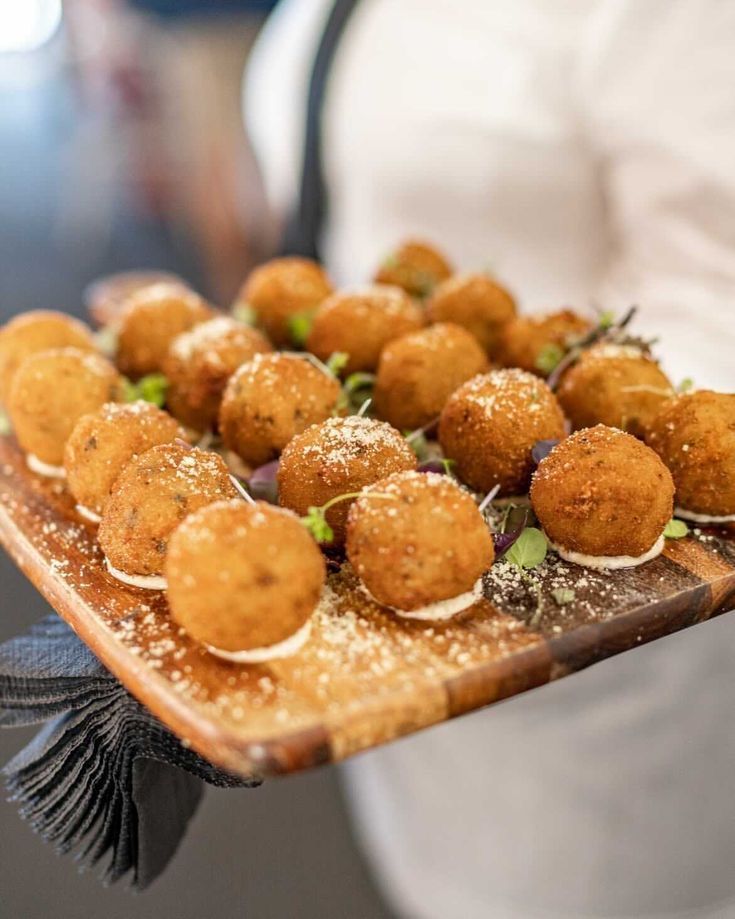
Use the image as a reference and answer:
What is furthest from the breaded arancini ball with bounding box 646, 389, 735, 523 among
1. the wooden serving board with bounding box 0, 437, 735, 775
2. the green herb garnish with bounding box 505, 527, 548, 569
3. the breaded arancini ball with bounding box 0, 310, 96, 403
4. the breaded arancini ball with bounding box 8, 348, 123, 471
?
the breaded arancini ball with bounding box 0, 310, 96, 403

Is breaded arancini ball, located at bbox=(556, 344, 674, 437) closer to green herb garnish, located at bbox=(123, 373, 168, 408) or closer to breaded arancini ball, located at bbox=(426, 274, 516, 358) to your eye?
breaded arancini ball, located at bbox=(426, 274, 516, 358)

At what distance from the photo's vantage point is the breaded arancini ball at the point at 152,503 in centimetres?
84

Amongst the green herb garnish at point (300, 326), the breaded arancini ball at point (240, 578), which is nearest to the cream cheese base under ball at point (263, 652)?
the breaded arancini ball at point (240, 578)

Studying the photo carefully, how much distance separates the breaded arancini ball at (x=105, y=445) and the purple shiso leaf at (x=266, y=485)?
0.32 ft

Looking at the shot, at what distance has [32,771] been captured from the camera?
36.2 inches

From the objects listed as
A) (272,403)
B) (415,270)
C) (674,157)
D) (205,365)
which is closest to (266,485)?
(272,403)

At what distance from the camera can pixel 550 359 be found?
113 cm

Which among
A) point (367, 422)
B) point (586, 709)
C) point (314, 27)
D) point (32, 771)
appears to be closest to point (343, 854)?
point (586, 709)

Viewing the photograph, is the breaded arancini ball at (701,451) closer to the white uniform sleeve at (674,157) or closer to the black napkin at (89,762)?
the white uniform sleeve at (674,157)

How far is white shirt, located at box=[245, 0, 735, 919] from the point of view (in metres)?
1.34

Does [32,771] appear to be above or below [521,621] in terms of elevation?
below

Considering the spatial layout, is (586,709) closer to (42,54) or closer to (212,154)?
(212,154)

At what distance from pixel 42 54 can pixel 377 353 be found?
266 inches

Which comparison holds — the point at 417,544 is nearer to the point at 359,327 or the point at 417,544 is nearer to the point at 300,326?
the point at 359,327
